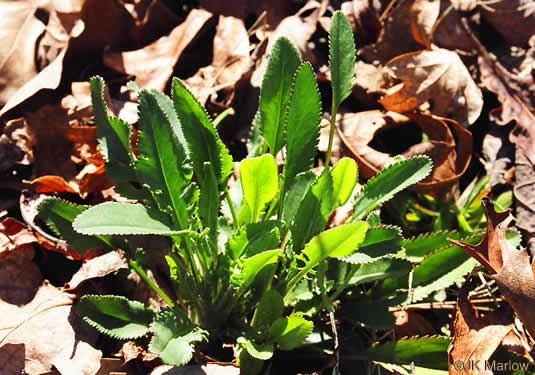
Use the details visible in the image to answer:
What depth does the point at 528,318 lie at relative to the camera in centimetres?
146

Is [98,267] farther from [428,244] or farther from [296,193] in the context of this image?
[428,244]

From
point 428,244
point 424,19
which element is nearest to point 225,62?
point 424,19

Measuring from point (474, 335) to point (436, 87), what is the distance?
35.1 inches

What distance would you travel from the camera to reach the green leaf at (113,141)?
144 cm

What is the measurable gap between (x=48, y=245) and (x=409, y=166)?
106cm

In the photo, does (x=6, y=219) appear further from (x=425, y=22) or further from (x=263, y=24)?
(x=425, y=22)

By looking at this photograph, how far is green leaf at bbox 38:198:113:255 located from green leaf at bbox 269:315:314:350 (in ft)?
1.76

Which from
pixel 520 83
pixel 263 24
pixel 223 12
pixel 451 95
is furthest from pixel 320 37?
pixel 520 83

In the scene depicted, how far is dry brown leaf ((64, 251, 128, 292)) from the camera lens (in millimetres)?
1453

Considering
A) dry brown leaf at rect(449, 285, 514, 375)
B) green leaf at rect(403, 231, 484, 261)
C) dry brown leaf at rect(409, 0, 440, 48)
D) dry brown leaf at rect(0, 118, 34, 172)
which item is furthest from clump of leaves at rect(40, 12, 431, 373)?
dry brown leaf at rect(409, 0, 440, 48)

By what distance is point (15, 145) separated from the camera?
177cm

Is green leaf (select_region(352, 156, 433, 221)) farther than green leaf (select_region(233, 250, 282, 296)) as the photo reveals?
Yes

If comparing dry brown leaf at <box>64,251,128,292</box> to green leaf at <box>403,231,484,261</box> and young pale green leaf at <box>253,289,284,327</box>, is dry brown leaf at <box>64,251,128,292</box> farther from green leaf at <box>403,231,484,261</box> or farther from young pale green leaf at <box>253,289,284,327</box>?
green leaf at <box>403,231,484,261</box>

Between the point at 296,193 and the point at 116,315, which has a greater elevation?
the point at 296,193
